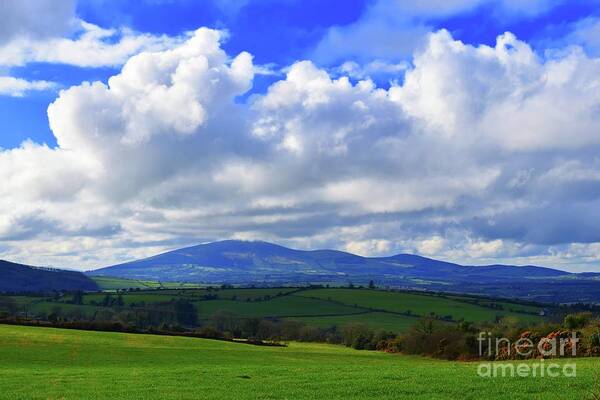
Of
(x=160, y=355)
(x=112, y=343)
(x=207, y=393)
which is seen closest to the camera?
(x=207, y=393)

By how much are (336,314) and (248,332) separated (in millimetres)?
58449

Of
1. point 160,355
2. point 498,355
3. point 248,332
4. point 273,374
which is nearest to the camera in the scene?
point 273,374

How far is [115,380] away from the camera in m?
37.8

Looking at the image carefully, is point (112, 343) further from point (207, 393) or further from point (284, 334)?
point (284, 334)

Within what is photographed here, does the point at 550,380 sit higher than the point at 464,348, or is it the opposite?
the point at 550,380

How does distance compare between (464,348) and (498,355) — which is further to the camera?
(464,348)

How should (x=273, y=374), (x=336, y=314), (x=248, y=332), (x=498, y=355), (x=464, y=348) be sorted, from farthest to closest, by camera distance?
(x=336, y=314) → (x=248, y=332) → (x=464, y=348) → (x=498, y=355) → (x=273, y=374)

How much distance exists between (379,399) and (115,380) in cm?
1860

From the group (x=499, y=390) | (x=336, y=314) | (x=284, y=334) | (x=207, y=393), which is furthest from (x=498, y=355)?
(x=336, y=314)

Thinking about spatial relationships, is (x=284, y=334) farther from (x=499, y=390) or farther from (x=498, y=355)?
(x=499, y=390)

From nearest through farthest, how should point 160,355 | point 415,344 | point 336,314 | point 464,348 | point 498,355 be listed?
1. point 160,355
2. point 498,355
3. point 464,348
4. point 415,344
5. point 336,314

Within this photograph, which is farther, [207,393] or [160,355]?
[160,355]

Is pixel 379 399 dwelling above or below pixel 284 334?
above

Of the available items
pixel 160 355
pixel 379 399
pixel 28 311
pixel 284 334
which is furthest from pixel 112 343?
pixel 28 311
